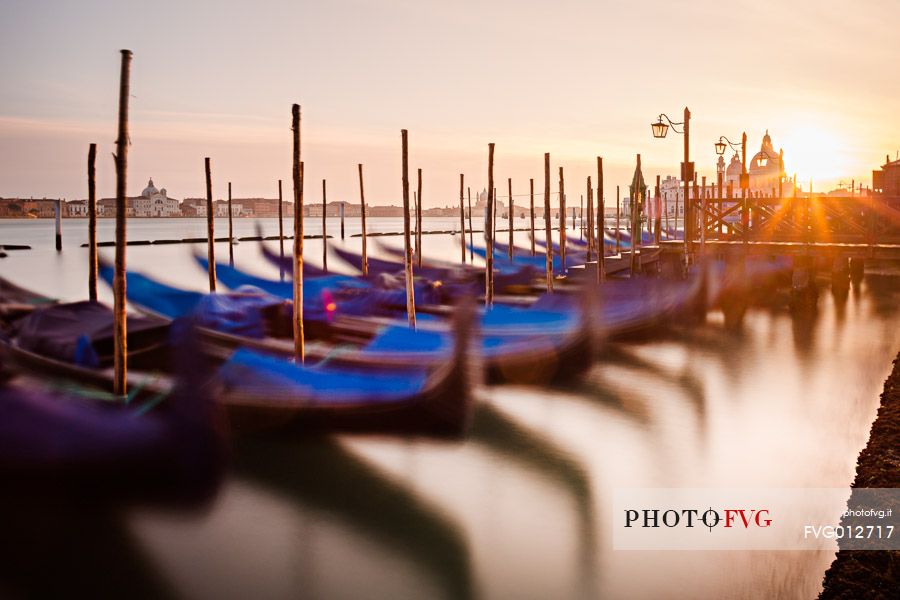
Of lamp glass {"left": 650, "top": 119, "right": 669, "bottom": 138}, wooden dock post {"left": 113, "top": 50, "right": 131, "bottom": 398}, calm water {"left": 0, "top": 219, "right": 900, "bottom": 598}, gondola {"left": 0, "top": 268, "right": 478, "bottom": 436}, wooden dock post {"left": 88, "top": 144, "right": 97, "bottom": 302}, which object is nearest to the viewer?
calm water {"left": 0, "top": 219, "right": 900, "bottom": 598}

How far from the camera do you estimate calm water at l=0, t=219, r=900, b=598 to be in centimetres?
615

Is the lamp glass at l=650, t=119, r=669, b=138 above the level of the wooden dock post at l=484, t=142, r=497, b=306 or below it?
above

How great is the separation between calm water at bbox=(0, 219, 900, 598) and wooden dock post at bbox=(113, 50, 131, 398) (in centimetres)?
249

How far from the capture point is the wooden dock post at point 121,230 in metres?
9.62

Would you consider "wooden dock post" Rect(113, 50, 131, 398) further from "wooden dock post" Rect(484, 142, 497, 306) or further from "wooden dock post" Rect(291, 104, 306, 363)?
"wooden dock post" Rect(484, 142, 497, 306)

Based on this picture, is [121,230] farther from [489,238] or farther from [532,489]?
[489,238]

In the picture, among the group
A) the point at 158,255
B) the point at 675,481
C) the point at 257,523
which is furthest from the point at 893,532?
the point at 158,255

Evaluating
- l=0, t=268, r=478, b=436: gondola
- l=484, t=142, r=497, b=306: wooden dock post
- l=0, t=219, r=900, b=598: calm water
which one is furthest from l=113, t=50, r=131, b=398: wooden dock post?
l=484, t=142, r=497, b=306: wooden dock post

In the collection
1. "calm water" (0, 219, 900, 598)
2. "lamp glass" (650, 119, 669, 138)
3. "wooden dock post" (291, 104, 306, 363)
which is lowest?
"calm water" (0, 219, 900, 598)

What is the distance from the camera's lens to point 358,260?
33344 mm

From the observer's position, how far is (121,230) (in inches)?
386

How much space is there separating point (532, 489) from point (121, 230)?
6.41 m

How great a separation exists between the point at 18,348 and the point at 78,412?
3.51m

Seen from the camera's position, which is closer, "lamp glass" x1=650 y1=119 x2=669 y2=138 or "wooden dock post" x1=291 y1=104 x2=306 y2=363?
"wooden dock post" x1=291 y1=104 x2=306 y2=363
